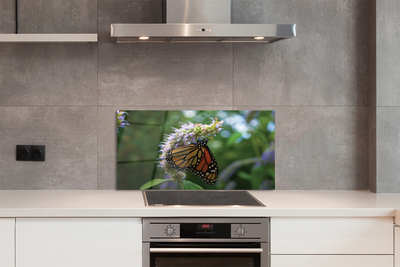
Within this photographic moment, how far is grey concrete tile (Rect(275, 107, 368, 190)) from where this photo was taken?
2.41 metres

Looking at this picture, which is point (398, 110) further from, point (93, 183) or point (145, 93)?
point (93, 183)

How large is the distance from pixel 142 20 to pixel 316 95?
1169mm

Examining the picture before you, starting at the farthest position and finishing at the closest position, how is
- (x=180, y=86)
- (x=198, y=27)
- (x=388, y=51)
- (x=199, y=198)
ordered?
(x=180, y=86), (x=388, y=51), (x=199, y=198), (x=198, y=27)

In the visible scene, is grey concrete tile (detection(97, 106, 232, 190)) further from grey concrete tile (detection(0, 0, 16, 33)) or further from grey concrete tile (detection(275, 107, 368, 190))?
grey concrete tile (detection(275, 107, 368, 190))

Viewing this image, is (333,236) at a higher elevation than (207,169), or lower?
lower

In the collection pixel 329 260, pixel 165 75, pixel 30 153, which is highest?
pixel 165 75

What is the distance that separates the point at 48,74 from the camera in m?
2.34

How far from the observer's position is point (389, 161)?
2299mm

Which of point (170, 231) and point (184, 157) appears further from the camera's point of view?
point (184, 157)

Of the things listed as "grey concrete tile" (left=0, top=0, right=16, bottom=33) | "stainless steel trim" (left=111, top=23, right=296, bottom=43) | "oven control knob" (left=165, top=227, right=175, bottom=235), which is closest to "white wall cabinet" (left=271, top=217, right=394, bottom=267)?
"oven control knob" (left=165, top=227, right=175, bottom=235)

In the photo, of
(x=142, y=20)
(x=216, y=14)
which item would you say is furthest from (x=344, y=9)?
(x=142, y=20)

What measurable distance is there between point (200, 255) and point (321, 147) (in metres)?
1.08

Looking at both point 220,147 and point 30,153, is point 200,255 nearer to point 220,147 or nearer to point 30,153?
point 220,147

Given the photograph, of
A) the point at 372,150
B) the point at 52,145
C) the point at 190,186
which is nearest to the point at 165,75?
the point at 190,186
